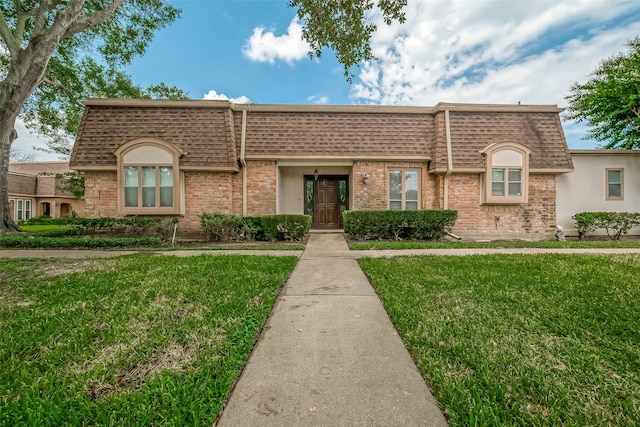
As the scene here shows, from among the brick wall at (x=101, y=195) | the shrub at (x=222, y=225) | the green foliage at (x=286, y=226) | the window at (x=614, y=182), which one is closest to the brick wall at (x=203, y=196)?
the shrub at (x=222, y=225)

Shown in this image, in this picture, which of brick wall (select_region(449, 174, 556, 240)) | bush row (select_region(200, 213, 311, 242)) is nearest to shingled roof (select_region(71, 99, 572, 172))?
brick wall (select_region(449, 174, 556, 240))

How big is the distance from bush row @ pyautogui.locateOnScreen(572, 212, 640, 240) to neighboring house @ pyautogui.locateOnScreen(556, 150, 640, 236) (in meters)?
0.53

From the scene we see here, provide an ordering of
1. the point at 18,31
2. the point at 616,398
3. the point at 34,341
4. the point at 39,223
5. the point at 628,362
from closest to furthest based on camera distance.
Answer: the point at 616,398 < the point at 628,362 < the point at 34,341 < the point at 18,31 < the point at 39,223

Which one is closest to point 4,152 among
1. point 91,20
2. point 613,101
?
point 91,20

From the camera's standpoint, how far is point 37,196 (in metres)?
28.0

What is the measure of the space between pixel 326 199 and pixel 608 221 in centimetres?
1041

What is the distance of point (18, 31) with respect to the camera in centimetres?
979

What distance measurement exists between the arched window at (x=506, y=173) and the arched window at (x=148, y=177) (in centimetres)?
1108

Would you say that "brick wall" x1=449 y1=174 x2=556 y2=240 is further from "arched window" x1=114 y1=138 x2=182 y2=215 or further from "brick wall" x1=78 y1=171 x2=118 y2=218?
"brick wall" x1=78 y1=171 x2=118 y2=218

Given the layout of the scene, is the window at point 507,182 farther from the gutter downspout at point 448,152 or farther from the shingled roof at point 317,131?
the gutter downspout at point 448,152

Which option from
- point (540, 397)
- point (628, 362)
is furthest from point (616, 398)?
point (628, 362)

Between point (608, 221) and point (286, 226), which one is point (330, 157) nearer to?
point (286, 226)

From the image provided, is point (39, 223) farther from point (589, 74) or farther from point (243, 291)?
point (589, 74)

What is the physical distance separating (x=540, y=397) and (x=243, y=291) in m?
3.14
